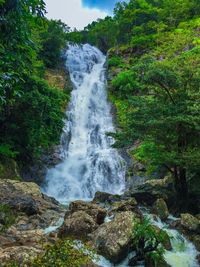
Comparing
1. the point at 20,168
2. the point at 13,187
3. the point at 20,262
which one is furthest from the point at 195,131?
the point at 20,168

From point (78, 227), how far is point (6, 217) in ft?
9.61

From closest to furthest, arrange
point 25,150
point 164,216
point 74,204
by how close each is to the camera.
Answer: point 74,204 < point 164,216 < point 25,150

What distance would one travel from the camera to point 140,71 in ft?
50.8

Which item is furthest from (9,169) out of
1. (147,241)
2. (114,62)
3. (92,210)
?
(114,62)

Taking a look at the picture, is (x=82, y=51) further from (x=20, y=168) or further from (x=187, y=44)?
(x=20, y=168)

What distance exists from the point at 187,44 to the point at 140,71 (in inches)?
1045

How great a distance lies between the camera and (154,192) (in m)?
17.0

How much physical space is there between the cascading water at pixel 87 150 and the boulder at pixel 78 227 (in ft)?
24.6

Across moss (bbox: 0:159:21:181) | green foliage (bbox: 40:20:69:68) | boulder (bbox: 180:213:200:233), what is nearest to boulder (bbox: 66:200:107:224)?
boulder (bbox: 180:213:200:233)

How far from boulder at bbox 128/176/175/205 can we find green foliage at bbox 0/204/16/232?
6.61m

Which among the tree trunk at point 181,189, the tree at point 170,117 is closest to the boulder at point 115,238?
the tree at point 170,117

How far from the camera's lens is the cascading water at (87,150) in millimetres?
22734

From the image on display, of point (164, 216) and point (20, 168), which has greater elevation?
point (20, 168)

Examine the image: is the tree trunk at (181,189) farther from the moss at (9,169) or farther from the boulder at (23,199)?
the moss at (9,169)
